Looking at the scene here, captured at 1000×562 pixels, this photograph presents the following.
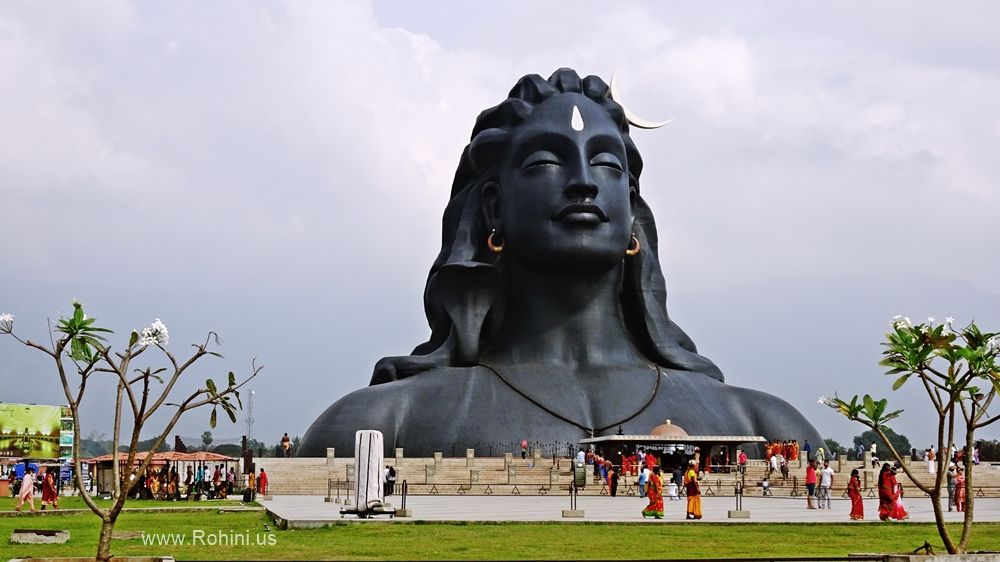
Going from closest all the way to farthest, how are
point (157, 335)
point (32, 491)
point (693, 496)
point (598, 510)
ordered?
1. point (157, 335)
2. point (693, 496)
3. point (32, 491)
4. point (598, 510)

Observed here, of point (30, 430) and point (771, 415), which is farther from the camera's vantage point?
point (30, 430)

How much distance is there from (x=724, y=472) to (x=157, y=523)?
16407 millimetres

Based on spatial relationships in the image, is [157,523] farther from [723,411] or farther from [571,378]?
[723,411]

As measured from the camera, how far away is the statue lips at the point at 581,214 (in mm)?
32406

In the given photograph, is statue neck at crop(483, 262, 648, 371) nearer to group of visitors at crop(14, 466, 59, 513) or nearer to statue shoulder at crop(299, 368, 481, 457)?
statue shoulder at crop(299, 368, 481, 457)

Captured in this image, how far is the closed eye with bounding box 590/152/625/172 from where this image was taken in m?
33.0

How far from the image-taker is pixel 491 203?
A: 113ft

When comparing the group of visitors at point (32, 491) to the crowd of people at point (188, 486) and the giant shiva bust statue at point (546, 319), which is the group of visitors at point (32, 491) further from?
the giant shiva bust statue at point (546, 319)

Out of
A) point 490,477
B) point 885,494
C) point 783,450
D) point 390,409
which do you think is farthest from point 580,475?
point 885,494

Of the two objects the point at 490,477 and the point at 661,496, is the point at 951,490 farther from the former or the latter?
the point at 490,477

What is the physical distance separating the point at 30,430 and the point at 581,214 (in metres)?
23.9

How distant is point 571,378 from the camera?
3341 centimetres

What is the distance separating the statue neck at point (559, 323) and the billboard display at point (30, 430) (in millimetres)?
18312

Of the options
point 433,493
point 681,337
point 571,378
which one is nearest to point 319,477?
point 433,493
